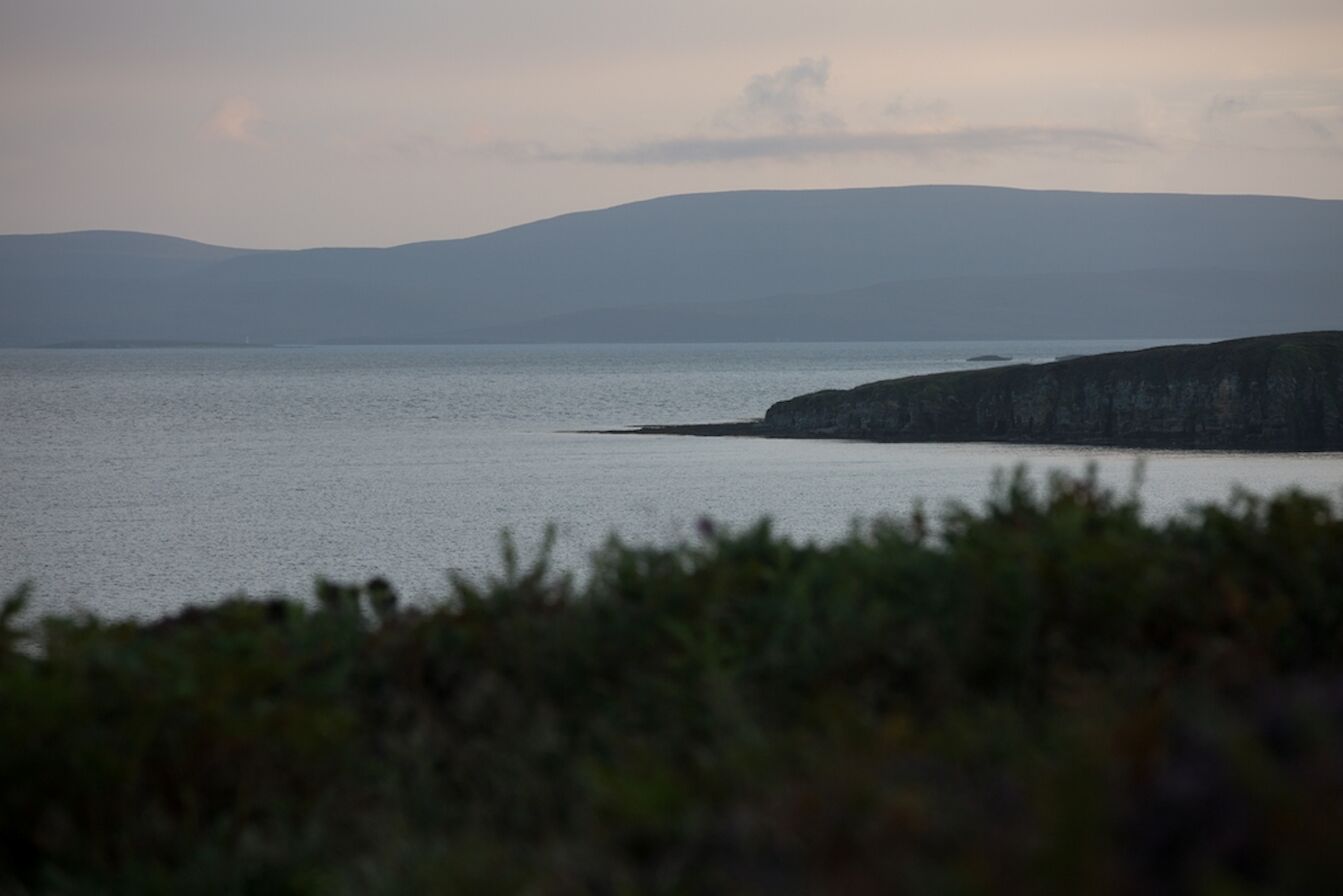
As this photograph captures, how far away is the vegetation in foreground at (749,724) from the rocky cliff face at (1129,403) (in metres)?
69.1

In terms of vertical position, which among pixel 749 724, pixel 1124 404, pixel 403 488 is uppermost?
pixel 1124 404

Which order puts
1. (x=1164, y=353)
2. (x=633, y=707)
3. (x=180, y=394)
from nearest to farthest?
1. (x=633, y=707)
2. (x=1164, y=353)
3. (x=180, y=394)

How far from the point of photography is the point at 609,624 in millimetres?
7898

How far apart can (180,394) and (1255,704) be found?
16795 cm

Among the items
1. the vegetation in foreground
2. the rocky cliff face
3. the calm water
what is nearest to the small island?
the rocky cliff face

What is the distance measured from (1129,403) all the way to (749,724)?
7584 centimetres

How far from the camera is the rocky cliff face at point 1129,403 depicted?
243 ft

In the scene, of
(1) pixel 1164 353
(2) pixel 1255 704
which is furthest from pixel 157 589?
(1) pixel 1164 353

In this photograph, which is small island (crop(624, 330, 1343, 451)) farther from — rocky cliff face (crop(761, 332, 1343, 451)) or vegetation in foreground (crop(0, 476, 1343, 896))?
vegetation in foreground (crop(0, 476, 1343, 896))

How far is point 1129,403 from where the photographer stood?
78.4 meters

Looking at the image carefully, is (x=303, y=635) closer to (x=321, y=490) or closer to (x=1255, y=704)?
(x=1255, y=704)

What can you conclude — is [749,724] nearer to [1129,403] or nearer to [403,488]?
[403,488]

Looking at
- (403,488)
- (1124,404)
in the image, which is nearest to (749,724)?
(403,488)

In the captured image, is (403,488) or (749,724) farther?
(403,488)
